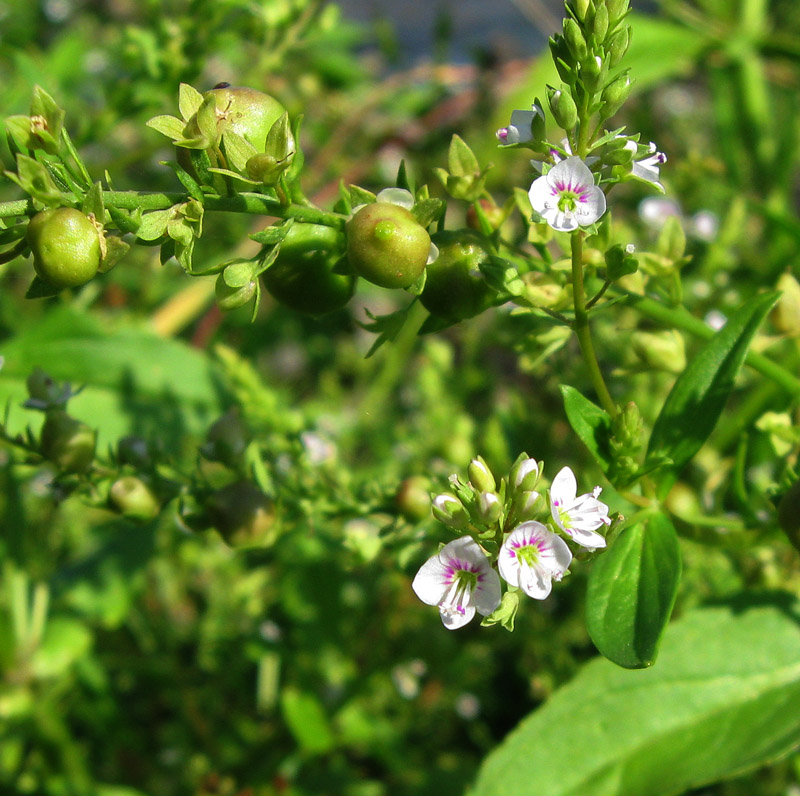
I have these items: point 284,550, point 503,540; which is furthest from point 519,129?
point 284,550

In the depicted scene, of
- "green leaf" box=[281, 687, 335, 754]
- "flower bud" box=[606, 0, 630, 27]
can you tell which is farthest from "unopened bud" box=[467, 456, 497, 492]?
"green leaf" box=[281, 687, 335, 754]

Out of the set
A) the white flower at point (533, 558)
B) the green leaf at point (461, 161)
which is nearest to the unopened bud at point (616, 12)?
the green leaf at point (461, 161)

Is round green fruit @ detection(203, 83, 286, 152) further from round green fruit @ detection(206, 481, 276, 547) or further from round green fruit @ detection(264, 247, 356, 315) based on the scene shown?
round green fruit @ detection(206, 481, 276, 547)

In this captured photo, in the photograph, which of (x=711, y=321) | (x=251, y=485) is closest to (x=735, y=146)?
(x=711, y=321)

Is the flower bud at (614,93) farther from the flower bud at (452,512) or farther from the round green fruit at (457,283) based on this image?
the flower bud at (452,512)

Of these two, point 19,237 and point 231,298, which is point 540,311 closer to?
point 231,298

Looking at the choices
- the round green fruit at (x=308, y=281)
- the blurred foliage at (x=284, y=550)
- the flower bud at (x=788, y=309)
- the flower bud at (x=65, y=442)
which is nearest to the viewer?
the round green fruit at (x=308, y=281)
